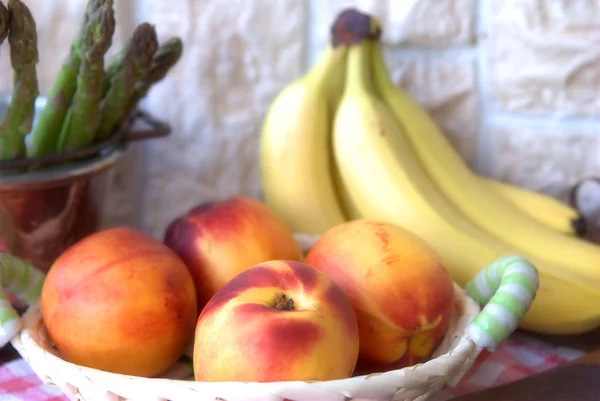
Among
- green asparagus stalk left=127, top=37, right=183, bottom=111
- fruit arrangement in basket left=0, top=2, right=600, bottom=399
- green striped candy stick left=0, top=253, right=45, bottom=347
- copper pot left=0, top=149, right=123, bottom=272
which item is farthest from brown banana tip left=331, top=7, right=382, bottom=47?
green striped candy stick left=0, top=253, right=45, bottom=347

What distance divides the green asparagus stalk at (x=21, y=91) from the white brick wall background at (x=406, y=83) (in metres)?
0.22

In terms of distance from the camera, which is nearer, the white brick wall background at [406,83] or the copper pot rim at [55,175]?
the copper pot rim at [55,175]

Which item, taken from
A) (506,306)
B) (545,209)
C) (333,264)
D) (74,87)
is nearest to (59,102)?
(74,87)

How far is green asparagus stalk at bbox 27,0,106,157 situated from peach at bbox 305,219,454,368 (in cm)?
25

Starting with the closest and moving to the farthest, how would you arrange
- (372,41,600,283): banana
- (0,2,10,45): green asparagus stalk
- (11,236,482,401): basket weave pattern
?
(11,236,482,401): basket weave pattern
(0,2,10,45): green asparagus stalk
(372,41,600,283): banana

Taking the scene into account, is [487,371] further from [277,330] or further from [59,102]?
[59,102]

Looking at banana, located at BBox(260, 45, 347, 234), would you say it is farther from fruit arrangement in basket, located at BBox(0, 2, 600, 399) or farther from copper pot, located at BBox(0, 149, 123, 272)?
copper pot, located at BBox(0, 149, 123, 272)

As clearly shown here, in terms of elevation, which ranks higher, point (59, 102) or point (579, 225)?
point (59, 102)

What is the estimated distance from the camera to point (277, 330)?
31 cm

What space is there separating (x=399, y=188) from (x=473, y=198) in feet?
0.32

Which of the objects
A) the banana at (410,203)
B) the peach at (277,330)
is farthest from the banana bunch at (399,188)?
the peach at (277,330)

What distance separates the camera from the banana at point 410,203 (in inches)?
19.6

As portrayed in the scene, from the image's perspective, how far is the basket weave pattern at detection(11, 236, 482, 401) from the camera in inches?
11.7

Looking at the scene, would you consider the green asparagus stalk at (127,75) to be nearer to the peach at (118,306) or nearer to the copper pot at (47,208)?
the copper pot at (47,208)
